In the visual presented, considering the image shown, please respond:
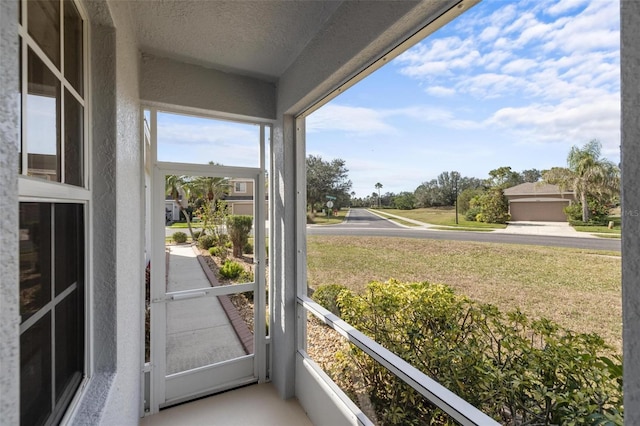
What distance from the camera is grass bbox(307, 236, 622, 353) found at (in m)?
0.98

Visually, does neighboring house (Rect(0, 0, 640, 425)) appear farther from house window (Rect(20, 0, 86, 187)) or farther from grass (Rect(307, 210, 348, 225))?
grass (Rect(307, 210, 348, 225))

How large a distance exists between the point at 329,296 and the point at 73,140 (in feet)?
6.35

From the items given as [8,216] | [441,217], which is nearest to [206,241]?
[441,217]

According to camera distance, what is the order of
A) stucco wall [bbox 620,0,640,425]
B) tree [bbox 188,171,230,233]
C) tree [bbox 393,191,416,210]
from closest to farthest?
stucco wall [bbox 620,0,640,425], tree [bbox 393,191,416,210], tree [bbox 188,171,230,233]

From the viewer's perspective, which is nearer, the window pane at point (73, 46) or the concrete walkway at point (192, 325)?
the window pane at point (73, 46)

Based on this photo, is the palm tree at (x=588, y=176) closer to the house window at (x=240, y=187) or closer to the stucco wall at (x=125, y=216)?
the stucco wall at (x=125, y=216)

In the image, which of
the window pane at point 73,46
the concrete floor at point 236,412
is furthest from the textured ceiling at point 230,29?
the concrete floor at point 236,412

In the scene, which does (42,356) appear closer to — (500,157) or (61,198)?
(61,198)

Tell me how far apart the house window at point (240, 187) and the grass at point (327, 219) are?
0.80 m

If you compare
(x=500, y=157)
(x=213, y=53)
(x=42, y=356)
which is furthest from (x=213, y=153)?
(x=500, y=157)

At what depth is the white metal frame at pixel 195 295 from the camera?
2.62m

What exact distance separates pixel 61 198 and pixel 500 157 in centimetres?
174

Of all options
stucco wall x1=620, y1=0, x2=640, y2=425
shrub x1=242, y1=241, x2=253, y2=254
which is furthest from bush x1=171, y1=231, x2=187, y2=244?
stucco wall x1=620, y1=0, x2=640, y2=425

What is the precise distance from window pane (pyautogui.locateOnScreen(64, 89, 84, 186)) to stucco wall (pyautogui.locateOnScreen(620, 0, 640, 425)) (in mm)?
1796
